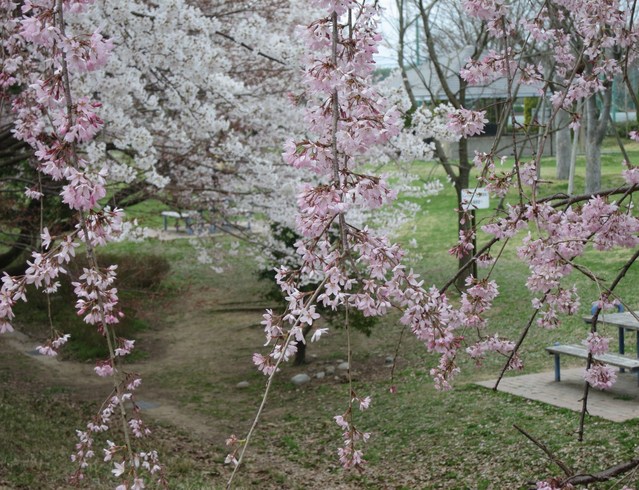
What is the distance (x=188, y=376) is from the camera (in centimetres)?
1041

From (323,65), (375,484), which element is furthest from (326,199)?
(375,484)

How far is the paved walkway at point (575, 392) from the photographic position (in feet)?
22.3

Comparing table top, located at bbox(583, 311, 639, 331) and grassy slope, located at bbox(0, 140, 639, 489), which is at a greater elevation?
table top, located at bbox(583, 311, 639, 331)

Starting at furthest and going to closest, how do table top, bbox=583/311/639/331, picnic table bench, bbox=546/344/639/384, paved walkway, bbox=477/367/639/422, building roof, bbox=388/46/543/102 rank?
building roof, bbox=388/46/543/102
table top, bbox=583/311/639/331
picnic table bench, bbox=546/344/639/384
paved walkway, bbox=477/367/639/422

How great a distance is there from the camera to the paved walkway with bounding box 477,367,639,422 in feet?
22.3

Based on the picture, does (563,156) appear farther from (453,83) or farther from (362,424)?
(362,424)

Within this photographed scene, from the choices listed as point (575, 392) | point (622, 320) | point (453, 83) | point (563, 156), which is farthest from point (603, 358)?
point (453, 83)

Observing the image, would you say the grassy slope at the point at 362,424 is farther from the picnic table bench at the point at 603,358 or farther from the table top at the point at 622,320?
the table top at the point at 622,320

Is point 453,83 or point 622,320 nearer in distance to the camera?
point 622,320

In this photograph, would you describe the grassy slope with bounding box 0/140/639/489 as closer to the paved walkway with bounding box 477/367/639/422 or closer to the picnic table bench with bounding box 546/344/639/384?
the paved walkway with bounding box 477/367/639/422

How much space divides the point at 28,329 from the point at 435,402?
24.5ft

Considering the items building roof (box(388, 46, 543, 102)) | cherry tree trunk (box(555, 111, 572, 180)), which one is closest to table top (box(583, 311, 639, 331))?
building roof (box(388, 46, 543, 102))

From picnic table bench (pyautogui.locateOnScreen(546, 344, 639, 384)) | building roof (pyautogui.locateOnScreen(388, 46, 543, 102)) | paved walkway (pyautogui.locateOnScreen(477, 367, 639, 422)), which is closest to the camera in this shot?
paved walkway (pyautogui.locateOnScreen(477, 367, 639, 422))

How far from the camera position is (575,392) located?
7547 mm
